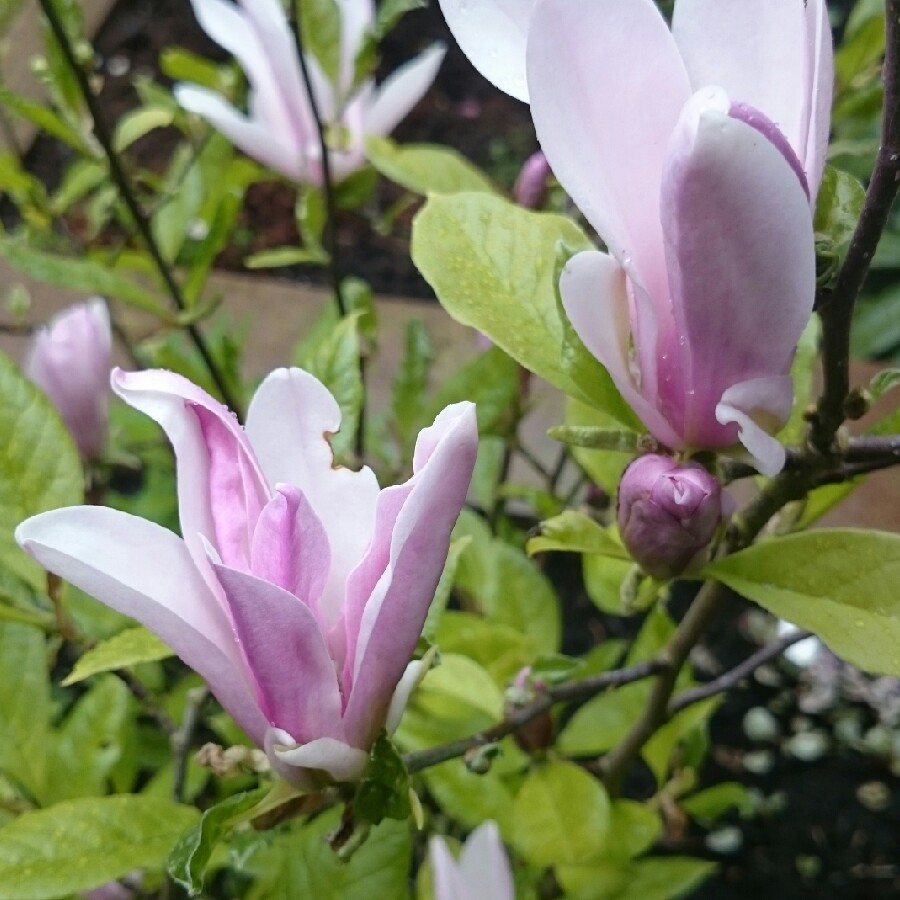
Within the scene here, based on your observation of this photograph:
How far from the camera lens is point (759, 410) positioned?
32 cm

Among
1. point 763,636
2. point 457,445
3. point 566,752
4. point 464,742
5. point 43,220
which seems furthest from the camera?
point 763,636

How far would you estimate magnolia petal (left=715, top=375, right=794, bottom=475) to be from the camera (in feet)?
0.99

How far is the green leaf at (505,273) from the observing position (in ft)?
1.26

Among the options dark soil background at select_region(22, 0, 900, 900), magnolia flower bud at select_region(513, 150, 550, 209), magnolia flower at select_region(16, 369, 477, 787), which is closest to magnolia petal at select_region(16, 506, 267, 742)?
magnolia flower at select_region(16, 369, 477, 787)

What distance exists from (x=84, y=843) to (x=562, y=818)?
291 mm

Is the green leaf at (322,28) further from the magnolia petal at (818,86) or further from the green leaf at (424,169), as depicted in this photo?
the magnolia petal at (818,86)

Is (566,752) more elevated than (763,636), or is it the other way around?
(566,752)

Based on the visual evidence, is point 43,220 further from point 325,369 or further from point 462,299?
point 462,299

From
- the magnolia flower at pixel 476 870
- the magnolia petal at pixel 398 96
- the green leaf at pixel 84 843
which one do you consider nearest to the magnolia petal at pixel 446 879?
the magnolia flower at pixel 476 870

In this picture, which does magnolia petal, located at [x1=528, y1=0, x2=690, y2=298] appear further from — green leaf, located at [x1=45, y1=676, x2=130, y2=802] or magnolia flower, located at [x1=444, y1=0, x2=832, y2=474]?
green leaf, located at [x1=45, y1=676, x2=130, y2=802]

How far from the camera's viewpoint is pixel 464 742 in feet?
1.43

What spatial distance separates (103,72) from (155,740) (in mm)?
1980

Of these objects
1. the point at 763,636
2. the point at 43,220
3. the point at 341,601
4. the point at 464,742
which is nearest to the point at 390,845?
the point at 464,742

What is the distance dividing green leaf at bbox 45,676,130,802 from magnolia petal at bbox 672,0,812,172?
57 cm
